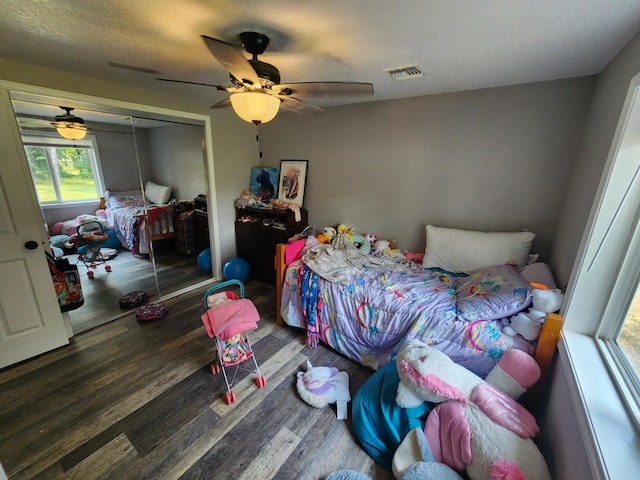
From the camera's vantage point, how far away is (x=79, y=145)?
2.59 meters

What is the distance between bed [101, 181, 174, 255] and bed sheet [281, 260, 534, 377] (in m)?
1.90

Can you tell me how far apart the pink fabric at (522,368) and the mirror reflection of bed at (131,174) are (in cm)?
329

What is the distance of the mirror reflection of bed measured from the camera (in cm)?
228

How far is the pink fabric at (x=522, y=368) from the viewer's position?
133cm

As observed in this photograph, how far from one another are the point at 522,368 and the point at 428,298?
26.2 inches

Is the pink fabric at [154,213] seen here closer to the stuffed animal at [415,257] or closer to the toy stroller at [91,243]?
the toy stroller at [91,243]

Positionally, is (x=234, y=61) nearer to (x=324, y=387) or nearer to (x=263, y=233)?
(x=324, y=387)

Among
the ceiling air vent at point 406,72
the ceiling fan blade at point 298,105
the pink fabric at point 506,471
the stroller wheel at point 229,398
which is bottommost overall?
the stroller wheel at point 229,398

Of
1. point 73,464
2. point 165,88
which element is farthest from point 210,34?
point 73,464

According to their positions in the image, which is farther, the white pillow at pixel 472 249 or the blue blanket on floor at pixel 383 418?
the white pillow at pixel 472 249

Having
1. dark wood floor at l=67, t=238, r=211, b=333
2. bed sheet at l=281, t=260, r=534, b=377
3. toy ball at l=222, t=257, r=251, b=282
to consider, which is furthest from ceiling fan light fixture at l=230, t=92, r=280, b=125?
dark wood floor at l=67, t=238, r=211, b=333

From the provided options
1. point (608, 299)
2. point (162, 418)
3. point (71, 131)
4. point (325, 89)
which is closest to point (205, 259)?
point (71, 131)

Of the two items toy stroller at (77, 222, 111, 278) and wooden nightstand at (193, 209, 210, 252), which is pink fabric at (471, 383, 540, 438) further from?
toy stroller at (77, 222, 111, 278)

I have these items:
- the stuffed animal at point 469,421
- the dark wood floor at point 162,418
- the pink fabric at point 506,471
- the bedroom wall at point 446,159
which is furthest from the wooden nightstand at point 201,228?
the pink fabric at point 506,471
